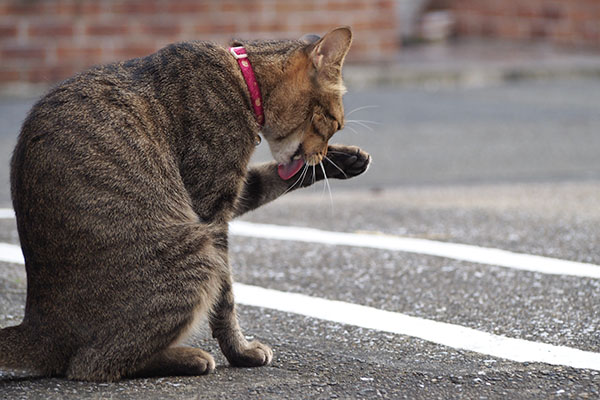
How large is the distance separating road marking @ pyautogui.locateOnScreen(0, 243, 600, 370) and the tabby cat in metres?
0.67

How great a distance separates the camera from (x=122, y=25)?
11.6m

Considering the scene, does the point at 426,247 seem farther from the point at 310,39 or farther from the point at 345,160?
the point at 310,39

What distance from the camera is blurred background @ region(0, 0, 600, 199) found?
8.23m

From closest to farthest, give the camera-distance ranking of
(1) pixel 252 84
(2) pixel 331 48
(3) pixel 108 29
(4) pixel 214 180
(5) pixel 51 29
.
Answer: (4) pixel 214 180 < (1) pixel 252 84 < (2) pixel 331 48 < (5) pixel 51 29 < (3) pixel 108 29

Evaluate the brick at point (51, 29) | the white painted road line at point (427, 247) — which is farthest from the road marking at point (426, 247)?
the brick at point (51, 29)

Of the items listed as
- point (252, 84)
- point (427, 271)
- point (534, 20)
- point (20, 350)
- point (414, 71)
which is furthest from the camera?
point (534, 20)

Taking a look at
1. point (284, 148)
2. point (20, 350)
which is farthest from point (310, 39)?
point (20, 350)

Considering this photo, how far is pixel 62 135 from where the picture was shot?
3467mm

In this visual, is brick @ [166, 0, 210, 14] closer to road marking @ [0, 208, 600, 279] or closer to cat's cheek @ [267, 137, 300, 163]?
road marking @ [0, 208, 600, 279]

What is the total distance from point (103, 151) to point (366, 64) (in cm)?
918

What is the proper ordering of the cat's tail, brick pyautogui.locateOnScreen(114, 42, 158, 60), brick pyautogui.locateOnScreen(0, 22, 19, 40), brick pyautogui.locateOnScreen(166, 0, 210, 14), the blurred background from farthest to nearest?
brick pyautogui.locateOnScreen(166, 0, 210, 14) < brick pyautogui.locateOnScreen(114, 42, 158, 60) < brick pyautogui.locateOnScreen(0, 22, 19, 40) < the blurred background < the cat's tail

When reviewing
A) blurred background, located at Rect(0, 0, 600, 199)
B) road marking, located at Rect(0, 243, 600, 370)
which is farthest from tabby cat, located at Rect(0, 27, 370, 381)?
blurred background, located at Rect(0, 0, 600, 199)

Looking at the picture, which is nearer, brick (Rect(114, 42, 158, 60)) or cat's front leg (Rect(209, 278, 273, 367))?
cat's front leg (Rect(209, 278, 273, 367))

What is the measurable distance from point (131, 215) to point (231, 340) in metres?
0.67
